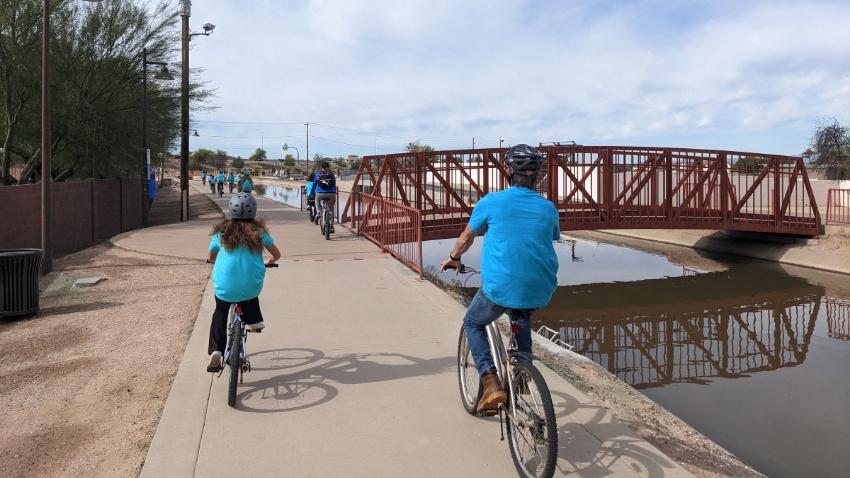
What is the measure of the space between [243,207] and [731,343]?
30.2 feet

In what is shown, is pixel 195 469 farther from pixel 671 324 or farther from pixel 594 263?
pixel 594 263

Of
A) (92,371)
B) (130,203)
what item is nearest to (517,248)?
(92,371)

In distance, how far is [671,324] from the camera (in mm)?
13008

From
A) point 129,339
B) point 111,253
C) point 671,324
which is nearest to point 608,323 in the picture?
point 671,324

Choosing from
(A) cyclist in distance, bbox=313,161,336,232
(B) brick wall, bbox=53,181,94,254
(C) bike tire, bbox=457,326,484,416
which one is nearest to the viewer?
(C) bike tire, bbox=457,326,484,416

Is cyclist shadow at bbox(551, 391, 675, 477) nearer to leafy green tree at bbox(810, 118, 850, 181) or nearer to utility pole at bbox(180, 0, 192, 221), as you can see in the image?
utility pole at bbox(180, 0, 192, 221)

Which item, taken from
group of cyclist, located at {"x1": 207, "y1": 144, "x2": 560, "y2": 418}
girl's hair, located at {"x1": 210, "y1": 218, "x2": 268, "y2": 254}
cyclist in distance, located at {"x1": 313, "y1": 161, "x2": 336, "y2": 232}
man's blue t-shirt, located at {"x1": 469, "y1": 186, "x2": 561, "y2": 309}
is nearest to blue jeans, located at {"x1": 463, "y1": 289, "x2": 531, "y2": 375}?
group of cyclist, located at {"x1": 207, "y1": 144, "x2": 560, "y2": 418}

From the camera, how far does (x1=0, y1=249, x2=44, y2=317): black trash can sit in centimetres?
829

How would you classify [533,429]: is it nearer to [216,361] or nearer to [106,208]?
[216,361]

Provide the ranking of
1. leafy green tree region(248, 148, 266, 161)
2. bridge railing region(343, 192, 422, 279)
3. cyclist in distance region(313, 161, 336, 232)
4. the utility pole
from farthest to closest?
leafy green tree region(248, 148, 266, 161) < the utility pole < cyclist in distance region(313, 161, 336, 232) < bridge railing region(343, 192, 422, 279)

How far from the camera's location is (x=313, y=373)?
5.95m

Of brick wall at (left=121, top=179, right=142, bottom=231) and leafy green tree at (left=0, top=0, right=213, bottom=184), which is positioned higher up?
leafy green tree at (left=0, top=0, right=213, bottom=184)

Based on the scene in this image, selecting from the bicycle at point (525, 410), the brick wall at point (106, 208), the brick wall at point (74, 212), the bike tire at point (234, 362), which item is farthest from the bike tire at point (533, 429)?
the brick wall at point (106, 208)

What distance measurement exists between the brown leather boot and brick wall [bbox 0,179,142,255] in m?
11.7
